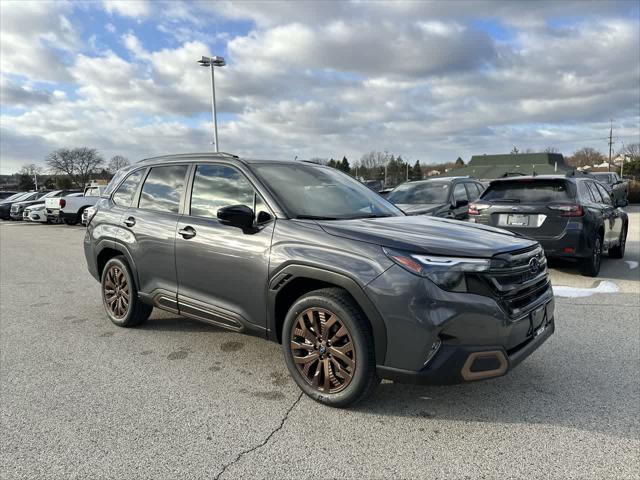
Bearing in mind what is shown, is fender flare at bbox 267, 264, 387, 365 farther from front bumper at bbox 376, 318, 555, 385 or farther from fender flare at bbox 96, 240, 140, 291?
fender flare at bbox 96, 240, 140, 291

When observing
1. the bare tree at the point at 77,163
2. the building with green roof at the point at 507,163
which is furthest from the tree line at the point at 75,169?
the building with green roof at the point at 507,163

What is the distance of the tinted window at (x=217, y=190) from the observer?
383 centimetres

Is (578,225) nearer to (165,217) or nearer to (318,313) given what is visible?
(318,313)

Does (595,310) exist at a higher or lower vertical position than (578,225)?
lower

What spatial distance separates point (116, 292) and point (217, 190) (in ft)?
6.21

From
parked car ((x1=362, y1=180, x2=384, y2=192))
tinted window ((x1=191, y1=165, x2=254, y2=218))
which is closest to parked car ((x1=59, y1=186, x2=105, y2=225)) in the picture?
parked car ((x1=362, y1=180, x2=384, y2=192))

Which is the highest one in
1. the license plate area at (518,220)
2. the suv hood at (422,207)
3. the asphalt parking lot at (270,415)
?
the suv hood at (422,207)

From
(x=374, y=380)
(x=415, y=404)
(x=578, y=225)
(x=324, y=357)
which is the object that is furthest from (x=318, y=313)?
(x=578, y=225)

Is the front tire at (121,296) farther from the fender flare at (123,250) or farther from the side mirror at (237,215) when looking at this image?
the side mirror at (237,215)

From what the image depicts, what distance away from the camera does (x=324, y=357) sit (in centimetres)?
320

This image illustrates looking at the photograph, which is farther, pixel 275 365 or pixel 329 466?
pixel 275 365

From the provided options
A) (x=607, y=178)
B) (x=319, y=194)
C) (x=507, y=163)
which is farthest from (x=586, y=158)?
(x=319, y=194)

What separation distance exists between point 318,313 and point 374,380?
569mm

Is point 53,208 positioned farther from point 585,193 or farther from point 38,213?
point 585,193
